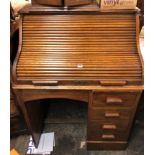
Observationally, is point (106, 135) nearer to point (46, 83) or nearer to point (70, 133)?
point (70, 133)

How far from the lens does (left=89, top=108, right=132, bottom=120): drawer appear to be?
1.51 metres

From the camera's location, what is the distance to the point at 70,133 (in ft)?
6.67

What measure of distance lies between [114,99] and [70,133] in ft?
2.60

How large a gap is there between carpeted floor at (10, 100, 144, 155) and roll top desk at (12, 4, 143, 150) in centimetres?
49

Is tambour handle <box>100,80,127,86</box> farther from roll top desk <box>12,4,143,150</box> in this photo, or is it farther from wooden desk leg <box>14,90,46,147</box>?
wooden desk leg <box>14,90,46,147</box>

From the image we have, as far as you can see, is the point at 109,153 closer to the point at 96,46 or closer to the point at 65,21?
the point at 96,46

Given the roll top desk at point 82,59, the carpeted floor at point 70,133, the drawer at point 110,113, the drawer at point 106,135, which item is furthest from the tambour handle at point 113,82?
the carpeted floor at point 70,133

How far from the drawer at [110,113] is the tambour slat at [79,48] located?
298 millimetres

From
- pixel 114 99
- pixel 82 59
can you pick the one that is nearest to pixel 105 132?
Result: pixel 114 99

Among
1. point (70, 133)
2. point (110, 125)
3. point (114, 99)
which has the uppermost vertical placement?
point (114, 99)

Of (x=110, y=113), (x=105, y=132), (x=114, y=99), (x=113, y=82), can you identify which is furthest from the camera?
(x=105, y=132)

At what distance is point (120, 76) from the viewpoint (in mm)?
1314

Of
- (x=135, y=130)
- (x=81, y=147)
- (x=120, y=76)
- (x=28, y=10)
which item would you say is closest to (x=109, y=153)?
(x=81, y=147)
